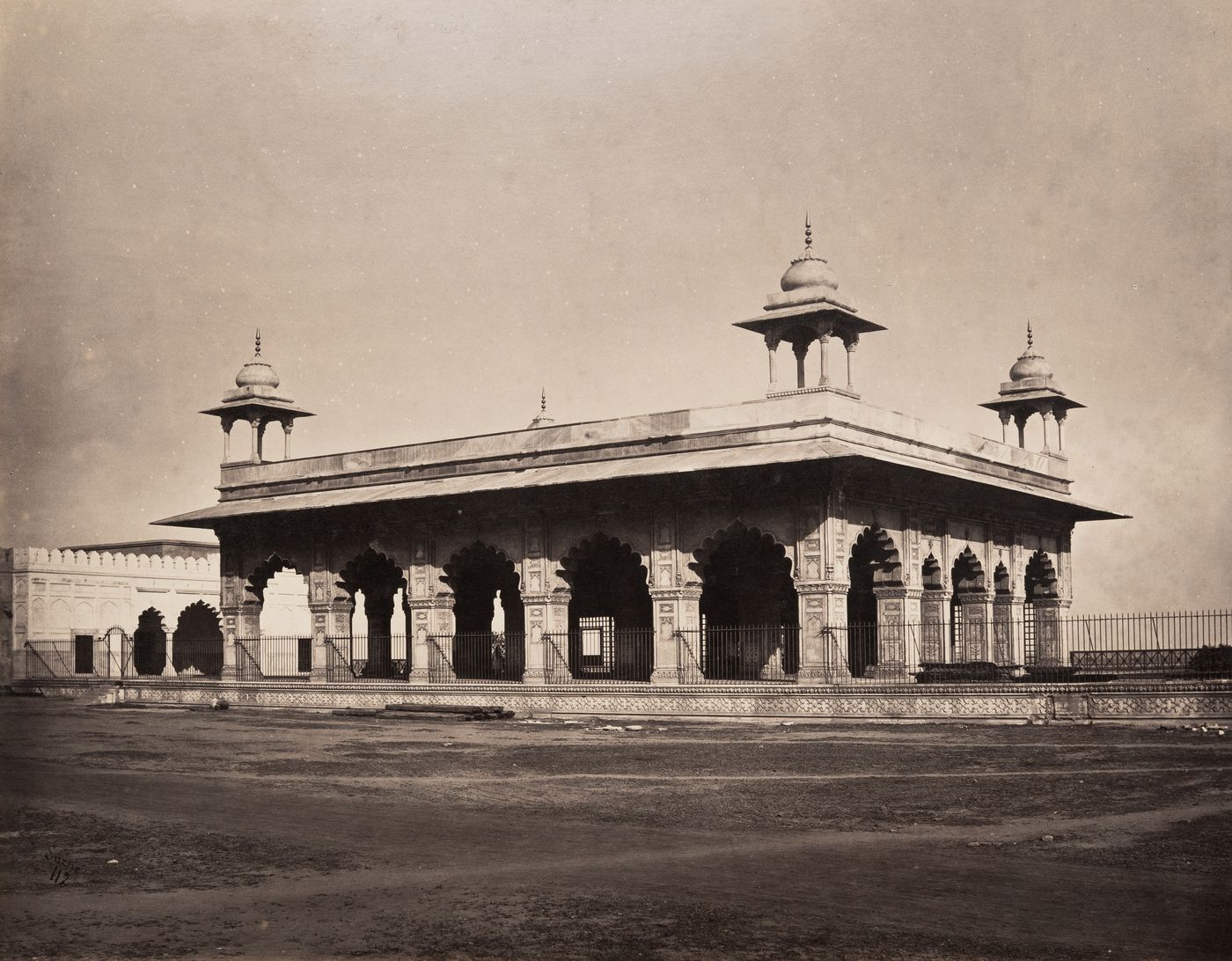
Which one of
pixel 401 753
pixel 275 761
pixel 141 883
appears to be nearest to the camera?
pixel 141 883

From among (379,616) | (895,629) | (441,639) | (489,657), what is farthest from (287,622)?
(895,629)

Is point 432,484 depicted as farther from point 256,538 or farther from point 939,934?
point 939,934

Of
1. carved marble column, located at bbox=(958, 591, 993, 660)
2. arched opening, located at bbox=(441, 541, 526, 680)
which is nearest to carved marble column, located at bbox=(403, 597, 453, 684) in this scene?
arched opening, located at bbox=(441, 541, 526, 680)

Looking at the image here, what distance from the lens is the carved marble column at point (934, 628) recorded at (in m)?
23.7

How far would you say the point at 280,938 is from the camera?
588 cm

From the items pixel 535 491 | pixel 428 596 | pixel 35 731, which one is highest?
pixel 535 491

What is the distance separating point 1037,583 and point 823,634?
9.67m

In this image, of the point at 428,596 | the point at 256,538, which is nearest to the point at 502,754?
the point at 428,596

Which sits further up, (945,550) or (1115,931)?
(945,550)

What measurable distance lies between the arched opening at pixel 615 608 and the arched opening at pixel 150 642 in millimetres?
14496

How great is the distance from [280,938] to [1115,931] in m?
3.40

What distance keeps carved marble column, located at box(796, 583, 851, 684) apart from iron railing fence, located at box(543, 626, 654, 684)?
347cm

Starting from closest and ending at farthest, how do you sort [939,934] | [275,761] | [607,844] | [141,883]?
[939,934], [141,883], [607,844], [275,761]

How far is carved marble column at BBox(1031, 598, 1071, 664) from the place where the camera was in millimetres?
28141
